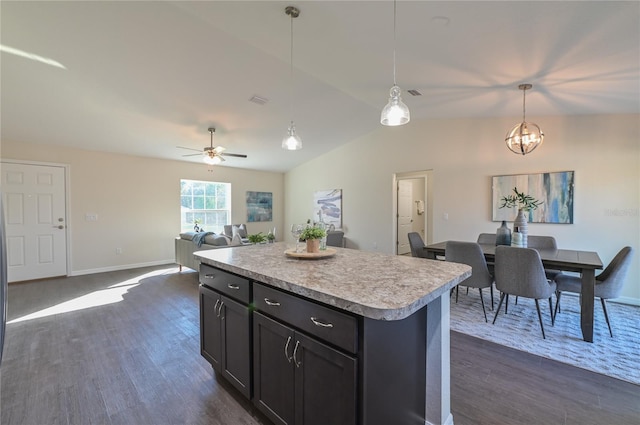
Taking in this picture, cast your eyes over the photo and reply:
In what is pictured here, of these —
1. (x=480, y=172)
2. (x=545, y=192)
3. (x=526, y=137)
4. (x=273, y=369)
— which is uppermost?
(x=526, y=137)

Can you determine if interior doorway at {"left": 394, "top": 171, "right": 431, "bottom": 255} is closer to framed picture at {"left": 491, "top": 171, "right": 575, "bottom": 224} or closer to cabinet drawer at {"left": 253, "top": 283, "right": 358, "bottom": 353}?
framed picture at {"left": 491, "top": 171, "right": 575, "bottom": 224}

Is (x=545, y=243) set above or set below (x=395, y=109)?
below

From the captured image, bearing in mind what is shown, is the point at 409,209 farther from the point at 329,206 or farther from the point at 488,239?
the point at 488,239

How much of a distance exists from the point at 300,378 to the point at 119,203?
19.1ft

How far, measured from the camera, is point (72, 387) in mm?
2025

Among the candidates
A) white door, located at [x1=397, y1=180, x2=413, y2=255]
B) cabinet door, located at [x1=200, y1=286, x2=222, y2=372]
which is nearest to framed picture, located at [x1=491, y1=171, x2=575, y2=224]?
white door, located at [x1=397, y1=180, x2=413, y2=255]

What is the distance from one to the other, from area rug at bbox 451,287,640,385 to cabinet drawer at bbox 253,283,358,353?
2240mm

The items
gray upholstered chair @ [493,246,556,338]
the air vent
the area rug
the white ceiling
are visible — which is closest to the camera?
the white ceiling

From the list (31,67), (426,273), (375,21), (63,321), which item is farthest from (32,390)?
(375,21)

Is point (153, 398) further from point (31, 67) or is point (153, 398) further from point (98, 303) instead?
point (31, 67)

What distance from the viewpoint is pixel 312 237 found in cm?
201

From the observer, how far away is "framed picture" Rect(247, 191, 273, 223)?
775cm

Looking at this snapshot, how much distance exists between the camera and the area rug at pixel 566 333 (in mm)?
2279

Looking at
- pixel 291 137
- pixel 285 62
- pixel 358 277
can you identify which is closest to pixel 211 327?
pixel 358 277
